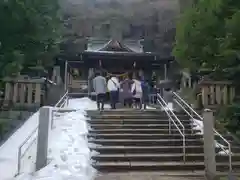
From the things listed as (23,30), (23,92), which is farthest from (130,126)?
(23,30)

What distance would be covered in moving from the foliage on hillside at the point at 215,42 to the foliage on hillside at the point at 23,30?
642 centimetres

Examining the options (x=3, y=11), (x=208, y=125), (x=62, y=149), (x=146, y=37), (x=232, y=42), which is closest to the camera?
(x=208, y=125)

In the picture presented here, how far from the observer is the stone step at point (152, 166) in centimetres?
819

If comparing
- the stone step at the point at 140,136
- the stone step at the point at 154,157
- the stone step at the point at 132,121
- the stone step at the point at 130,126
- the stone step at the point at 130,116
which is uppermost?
the stone step at the point at 130,116

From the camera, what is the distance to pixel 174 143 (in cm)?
990

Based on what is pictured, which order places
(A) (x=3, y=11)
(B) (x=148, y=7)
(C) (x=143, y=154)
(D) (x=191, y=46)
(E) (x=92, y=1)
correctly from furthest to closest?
(E) (x=92, y=1)
(B) (x=148, y=7)
(D) (x=191, y=46)
(A) (x=3, y=11)
(C) (x=143, y=154)

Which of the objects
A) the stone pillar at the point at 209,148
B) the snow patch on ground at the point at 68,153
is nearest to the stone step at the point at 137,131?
the snow patch on ground at the point at 68,153

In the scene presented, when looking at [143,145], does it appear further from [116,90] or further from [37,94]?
[37,94]

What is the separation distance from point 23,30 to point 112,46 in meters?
13.1

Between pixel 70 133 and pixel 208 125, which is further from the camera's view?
pixel 70 133

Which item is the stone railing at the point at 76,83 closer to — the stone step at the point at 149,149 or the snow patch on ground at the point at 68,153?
the snow patch on ground at the point at 68,153

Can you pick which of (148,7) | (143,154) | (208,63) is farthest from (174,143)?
(148,7)

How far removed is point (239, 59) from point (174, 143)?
4.00 metres

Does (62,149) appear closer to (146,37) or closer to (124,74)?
(124,74)
